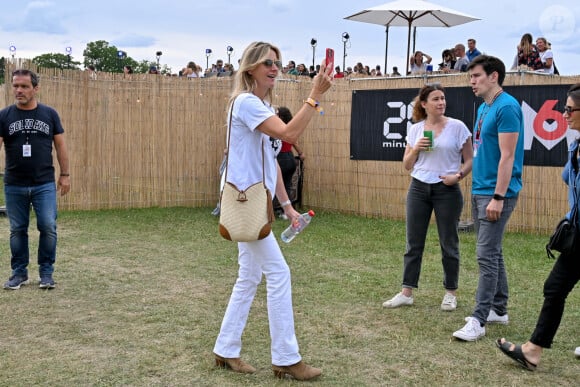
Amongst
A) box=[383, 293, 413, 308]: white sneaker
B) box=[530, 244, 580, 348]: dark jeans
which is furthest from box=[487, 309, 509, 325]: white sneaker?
box=[530, 244, 580, 348]: dark jeans

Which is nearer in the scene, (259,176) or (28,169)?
(259,176)

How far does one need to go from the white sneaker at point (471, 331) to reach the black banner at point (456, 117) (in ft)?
16.4

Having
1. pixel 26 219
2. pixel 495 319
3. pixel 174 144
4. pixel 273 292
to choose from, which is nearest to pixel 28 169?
pixel 26 219

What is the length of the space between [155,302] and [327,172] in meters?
6.20

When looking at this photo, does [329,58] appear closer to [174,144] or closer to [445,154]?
[445,154]

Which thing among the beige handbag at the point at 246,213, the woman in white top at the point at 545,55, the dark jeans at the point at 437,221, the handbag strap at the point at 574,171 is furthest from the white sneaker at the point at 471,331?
the woman in white top at the point at 545,55

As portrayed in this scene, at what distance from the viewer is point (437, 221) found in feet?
18.4

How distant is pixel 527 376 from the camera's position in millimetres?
4168

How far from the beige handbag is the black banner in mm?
6372

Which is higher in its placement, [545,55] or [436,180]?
[545,55]

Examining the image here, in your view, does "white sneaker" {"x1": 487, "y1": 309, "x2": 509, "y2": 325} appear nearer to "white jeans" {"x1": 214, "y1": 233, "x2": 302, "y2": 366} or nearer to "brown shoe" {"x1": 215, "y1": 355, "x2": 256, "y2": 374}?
"white jeans" {"x1": 214, "y1": 233, "x2": 302, "y2": 366}

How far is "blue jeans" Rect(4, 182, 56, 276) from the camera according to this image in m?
6.21

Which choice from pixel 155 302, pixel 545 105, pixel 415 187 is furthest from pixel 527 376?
pixel 545 105

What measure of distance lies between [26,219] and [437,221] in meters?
3.65
